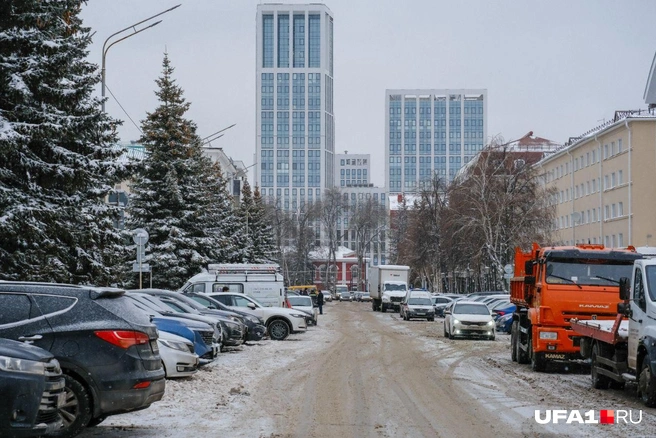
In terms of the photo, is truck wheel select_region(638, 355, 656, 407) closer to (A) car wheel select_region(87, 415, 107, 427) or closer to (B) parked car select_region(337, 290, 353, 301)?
(A) car wheel select_region(87, 415, 107, 427)

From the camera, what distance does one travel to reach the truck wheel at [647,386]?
13.6 m

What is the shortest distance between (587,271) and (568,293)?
0.72 metres

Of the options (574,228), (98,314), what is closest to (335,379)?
(98,314)

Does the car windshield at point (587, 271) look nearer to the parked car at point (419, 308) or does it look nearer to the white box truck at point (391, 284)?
the parked car at point (419, 308)

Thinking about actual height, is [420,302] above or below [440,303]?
above

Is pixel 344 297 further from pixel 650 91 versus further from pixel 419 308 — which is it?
pixel 419 308

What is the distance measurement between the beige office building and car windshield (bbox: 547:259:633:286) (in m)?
44.9

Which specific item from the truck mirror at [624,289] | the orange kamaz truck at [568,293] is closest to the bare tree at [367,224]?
the orange kamaz truck at [568,293]

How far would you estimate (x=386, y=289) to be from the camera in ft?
241

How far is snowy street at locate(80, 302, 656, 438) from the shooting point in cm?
1131

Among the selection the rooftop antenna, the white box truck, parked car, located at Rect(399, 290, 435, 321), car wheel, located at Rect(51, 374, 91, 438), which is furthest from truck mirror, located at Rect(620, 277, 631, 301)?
the white box truck

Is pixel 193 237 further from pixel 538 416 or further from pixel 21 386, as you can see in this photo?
pixel 21 386

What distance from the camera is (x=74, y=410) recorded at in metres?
10.2

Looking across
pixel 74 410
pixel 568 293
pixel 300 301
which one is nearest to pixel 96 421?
pixel 74 410
